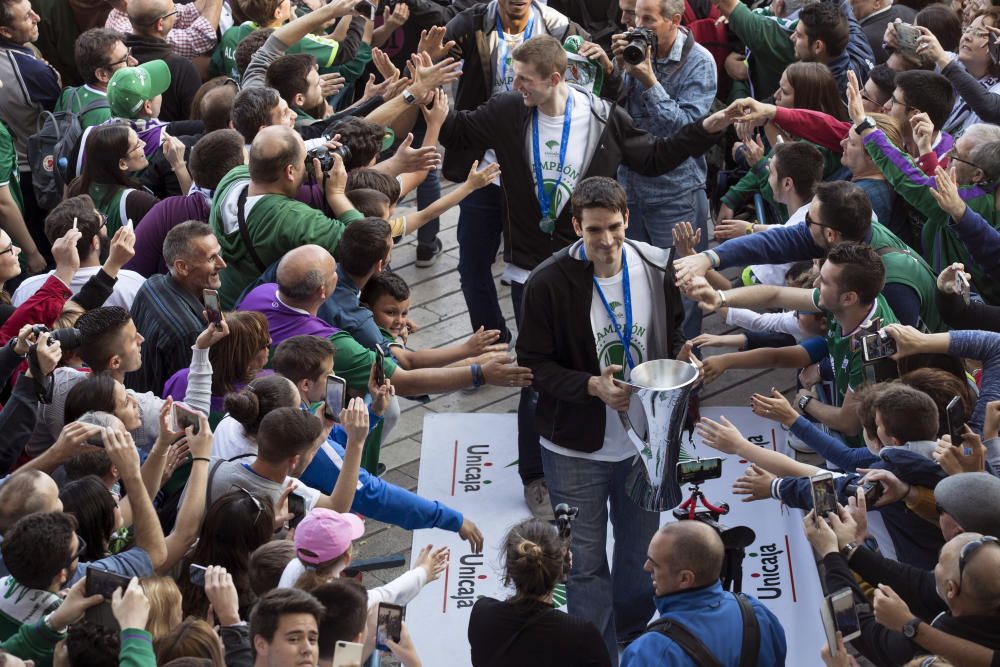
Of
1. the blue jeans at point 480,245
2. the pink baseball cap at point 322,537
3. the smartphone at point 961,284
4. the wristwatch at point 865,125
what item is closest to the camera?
the pink baseball cap at point 322,537

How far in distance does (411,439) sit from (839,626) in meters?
3.33

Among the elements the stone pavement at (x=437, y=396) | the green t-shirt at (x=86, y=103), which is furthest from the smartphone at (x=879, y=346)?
the green t-shirt at (x=86, y=103)

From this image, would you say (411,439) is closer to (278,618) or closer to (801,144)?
(801,144)

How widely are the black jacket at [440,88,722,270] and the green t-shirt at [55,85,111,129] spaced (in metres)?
1.73

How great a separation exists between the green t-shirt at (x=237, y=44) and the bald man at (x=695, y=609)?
4.02 metres

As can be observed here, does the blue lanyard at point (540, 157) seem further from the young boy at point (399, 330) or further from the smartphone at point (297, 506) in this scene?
the smartphone at point (297, 506)

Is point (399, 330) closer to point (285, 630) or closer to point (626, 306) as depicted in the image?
point (626, 306)

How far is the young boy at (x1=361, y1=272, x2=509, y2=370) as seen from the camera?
5352mm

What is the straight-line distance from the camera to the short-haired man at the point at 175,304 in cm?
493

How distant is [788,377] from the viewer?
22.9ft

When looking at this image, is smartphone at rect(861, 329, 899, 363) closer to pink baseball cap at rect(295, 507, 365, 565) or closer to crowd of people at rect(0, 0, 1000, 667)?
crowd of people at rect(0, 0, 1000, 667)

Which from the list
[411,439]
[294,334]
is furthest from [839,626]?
[411,439]

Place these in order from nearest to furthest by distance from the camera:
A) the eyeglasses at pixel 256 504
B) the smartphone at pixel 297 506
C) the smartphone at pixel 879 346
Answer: the eyeglasses at pixel 256 504, the smartphone at pixel 297 506, the smartphone at pixel 879 346

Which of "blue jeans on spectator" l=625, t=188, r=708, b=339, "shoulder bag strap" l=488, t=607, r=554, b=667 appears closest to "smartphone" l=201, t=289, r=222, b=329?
"shoulder bag strap" l=488, t=607, r=554, b=667
